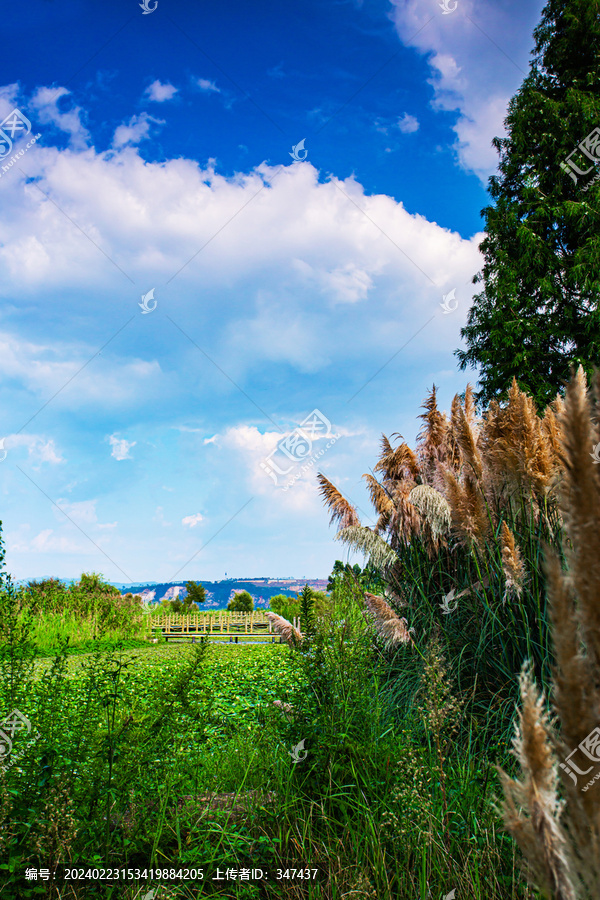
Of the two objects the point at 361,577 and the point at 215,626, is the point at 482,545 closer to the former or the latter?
the point at 361,577

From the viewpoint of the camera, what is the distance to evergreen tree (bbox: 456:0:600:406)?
1558 cm

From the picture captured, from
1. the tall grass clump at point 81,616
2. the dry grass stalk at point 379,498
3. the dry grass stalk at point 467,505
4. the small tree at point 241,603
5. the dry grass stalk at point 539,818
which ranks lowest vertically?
the dry grass stalk at point 539,818

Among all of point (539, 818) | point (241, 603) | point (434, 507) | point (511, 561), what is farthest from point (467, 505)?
point (241, 603)

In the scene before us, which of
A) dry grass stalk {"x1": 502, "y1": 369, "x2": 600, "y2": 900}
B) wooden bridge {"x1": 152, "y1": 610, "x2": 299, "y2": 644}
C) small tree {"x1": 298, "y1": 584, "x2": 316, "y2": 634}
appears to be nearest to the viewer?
dry grass stalk {"x1": 502, "y1": 369, "x2": 600, "y2": 900}

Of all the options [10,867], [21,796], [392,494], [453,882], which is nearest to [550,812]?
[453,882]

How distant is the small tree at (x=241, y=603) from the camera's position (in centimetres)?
2556

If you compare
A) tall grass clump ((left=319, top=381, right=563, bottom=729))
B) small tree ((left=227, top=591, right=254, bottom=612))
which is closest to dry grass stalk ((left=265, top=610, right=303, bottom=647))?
tall grass clump ((left=319, top=381, right=563, bottom=729))

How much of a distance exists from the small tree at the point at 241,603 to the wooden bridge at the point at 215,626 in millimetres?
2912

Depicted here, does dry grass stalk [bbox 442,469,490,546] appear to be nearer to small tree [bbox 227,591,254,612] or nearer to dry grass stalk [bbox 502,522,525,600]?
dry grass stalk [bbox 502,522,525,600]

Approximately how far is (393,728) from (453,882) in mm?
A: 1149

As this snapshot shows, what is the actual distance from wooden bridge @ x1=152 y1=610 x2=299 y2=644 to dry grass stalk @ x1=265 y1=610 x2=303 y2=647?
1614 centimetres

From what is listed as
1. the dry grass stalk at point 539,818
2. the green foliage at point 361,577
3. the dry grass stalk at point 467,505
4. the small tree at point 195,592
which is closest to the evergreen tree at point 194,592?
the small tree at point 195,592

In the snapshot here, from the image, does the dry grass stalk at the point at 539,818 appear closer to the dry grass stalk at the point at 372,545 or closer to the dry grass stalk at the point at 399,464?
the dry grass stalk at the point at 372,545

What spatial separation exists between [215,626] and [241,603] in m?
4.63
